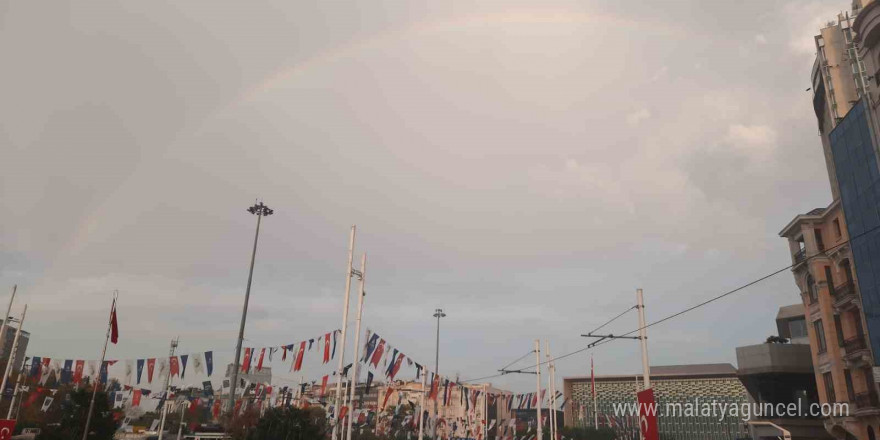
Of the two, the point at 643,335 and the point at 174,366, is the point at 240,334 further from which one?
the point at 643,335

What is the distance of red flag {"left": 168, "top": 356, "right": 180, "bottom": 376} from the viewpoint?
36650 mm

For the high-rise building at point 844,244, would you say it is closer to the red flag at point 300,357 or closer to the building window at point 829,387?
the building window at point 829,387

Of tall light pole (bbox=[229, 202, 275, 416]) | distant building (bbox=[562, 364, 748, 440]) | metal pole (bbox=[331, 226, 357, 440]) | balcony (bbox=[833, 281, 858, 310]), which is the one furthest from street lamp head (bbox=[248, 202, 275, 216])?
distant building (bbox=[562, 364, 748, 440])

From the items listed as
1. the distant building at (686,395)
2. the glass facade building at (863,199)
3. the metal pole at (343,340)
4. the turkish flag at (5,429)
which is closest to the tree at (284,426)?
the metal pole at (343,340)

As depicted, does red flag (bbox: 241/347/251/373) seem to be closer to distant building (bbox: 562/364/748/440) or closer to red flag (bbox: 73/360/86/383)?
red flag (bbox: 73/360/86/383)

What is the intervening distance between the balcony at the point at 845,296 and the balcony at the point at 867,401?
20.5ft

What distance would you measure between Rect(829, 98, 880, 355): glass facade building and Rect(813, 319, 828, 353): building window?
8433 mm

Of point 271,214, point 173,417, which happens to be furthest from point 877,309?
point 173,417

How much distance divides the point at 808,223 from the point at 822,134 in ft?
25.2

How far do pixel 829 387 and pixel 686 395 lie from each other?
87.6 metres

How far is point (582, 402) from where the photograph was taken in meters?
138

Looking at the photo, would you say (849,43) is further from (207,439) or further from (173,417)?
(173,417)

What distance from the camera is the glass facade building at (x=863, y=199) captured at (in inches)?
1380

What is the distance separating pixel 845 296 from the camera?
133ft
